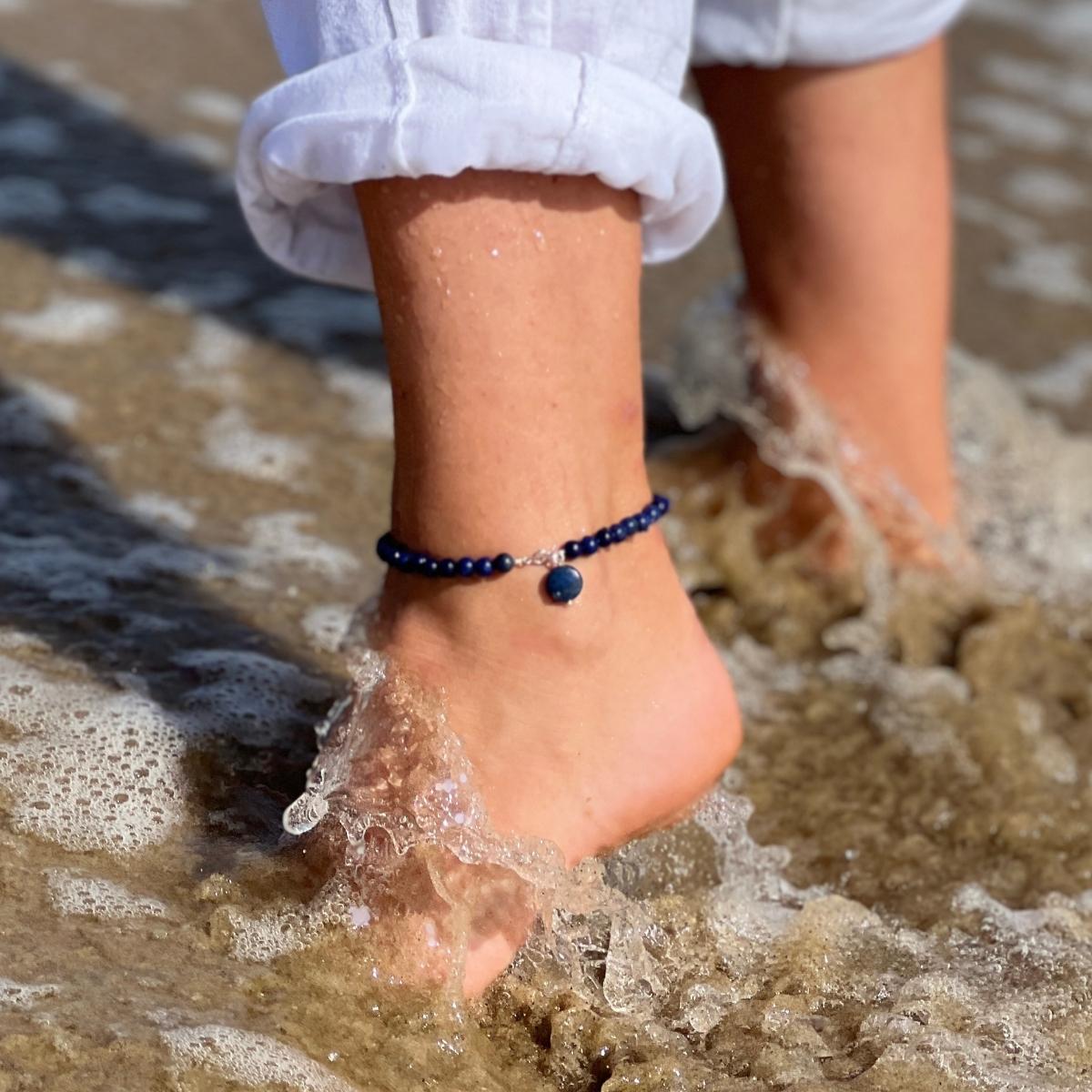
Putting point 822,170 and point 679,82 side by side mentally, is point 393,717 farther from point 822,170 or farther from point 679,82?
point 822,170

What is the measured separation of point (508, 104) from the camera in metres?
1.01

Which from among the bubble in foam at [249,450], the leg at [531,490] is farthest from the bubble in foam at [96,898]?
the bubble in foam at [249,450]

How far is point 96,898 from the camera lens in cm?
109

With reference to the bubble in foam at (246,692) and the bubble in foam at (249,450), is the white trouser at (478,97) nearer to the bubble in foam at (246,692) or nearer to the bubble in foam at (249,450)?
the bubble in foam at (246,692)

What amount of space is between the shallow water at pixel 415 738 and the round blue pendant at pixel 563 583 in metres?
0.13

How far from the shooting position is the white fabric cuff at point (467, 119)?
1.01 metres

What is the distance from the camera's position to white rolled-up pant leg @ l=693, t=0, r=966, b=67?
5.32 feet

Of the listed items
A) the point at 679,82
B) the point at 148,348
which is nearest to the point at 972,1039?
the point at 679,82

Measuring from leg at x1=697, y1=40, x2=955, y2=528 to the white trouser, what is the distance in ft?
1.97

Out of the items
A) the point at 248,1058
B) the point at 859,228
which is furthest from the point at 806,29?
the point at 248,1058

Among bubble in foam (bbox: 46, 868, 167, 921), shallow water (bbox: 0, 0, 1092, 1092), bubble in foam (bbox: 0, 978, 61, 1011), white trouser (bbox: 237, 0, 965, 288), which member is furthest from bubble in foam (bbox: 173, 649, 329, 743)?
white trouser (bbox: 237, 0, 965, 288)

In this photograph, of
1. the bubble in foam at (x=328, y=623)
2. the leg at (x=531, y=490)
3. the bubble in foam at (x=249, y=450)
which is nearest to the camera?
the leg at (x=531, y=490)

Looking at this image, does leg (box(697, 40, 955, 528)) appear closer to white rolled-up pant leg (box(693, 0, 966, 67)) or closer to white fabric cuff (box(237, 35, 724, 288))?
white rolled-up pant leg (box(693, 0, 966, 67))

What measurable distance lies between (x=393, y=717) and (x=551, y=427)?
0.24 m
